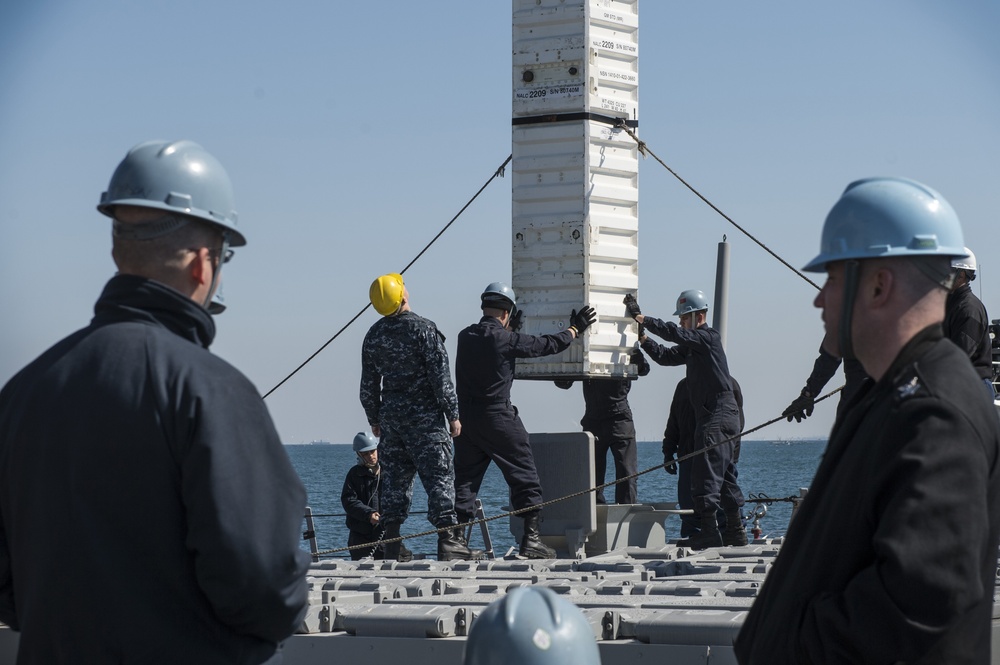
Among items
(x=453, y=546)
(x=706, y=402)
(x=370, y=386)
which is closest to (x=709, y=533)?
(x=706, y=402)

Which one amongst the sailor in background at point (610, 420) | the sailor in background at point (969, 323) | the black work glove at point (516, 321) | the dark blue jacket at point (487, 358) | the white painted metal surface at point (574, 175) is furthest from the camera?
the sailor in background at point (610, 420)

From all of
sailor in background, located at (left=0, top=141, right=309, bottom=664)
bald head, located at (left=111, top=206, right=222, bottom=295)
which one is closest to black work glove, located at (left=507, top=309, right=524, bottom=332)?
bald head, located at (left=111, top=206, right=222, bottom=295)

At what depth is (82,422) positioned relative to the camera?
2.73m

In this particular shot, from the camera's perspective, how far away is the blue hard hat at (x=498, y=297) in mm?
10195

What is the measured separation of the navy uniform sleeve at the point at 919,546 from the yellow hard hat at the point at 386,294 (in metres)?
6.99

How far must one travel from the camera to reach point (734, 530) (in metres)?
11.1

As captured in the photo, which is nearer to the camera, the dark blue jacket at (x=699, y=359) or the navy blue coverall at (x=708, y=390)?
the navy blue coverall at (x=708, y=390)

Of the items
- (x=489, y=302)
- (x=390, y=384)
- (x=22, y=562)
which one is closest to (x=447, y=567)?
(x=390, y=384)

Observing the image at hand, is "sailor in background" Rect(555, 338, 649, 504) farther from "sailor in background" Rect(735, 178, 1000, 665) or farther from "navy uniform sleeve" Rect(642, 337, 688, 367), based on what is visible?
"sailor in background" Rect(735, 178, 1000, 665)

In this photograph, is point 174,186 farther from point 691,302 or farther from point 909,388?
point 691,302

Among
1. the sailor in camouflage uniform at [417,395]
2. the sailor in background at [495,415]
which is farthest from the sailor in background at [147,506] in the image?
the sailor in background at [495,415]

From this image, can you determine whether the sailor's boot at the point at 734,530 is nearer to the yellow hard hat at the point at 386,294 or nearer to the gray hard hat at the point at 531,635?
the yellow hard hat at the point at 386,294

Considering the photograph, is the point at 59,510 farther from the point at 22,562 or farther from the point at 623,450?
the point at 623,450

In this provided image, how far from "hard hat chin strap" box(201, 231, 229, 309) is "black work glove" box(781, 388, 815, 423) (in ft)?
28.4
